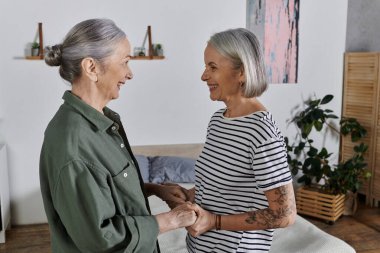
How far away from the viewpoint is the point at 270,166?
1134 mm

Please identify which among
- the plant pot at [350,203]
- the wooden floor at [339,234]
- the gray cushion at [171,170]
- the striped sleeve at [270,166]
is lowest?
the wooden floor at [339,234]

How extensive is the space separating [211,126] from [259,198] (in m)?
0.32

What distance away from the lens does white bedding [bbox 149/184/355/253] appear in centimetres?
236

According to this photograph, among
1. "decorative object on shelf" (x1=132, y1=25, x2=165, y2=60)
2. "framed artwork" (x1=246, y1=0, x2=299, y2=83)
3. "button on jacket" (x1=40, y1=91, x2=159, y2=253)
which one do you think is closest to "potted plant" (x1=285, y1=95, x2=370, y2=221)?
"framed artwork" (x1=246, y1=0, x2=299, y2=83)

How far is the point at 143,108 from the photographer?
395 cm

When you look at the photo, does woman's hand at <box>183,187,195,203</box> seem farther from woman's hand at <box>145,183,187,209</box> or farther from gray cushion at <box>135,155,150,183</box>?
gray cushion at <box>135,155,150,183</box>

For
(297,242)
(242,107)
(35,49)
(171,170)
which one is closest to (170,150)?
(171,170)

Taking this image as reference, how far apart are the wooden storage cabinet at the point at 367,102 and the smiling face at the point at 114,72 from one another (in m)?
3.72

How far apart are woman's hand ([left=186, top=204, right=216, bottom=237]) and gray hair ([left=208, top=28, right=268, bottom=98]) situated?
40cm

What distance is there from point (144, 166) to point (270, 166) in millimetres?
2592

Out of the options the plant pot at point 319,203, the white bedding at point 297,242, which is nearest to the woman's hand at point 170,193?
the white bedding at point 297,242

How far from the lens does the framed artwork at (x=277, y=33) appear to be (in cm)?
416

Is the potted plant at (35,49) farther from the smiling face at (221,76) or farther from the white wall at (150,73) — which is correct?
the smiling face at (221,76)

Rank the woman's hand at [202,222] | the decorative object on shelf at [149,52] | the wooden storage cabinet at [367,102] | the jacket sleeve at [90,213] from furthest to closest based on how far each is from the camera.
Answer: the wooden storage cabinet at [367,102] < the decorative object on shelf at [149,52] < the woman's hand at [202,222] < the jacket sleeve at [90,213]
